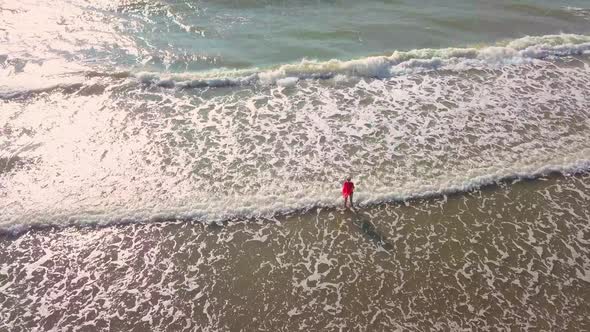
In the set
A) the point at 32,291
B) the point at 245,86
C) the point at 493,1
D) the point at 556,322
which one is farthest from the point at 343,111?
the point at 493,1

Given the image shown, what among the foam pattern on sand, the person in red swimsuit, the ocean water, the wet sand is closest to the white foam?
the ocean water

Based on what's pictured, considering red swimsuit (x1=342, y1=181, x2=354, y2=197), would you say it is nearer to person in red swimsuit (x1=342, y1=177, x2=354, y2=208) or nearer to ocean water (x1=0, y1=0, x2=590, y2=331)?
person in red swimsuit (x1=342, y1=177, x2=354, y2=208)

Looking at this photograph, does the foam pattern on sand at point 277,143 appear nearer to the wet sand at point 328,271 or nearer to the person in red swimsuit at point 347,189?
the person in red swimsuit at point 347,189

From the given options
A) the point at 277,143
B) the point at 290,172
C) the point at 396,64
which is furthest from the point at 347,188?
the point at 396,64

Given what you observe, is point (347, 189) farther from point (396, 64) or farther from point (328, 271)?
point (396, 64)

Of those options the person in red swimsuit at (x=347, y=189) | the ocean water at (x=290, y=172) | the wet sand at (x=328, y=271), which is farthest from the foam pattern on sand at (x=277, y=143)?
the wet sand at (x=328, y=271)

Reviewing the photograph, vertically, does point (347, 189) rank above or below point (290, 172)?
above

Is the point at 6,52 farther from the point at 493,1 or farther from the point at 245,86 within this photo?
the point at 493,1
